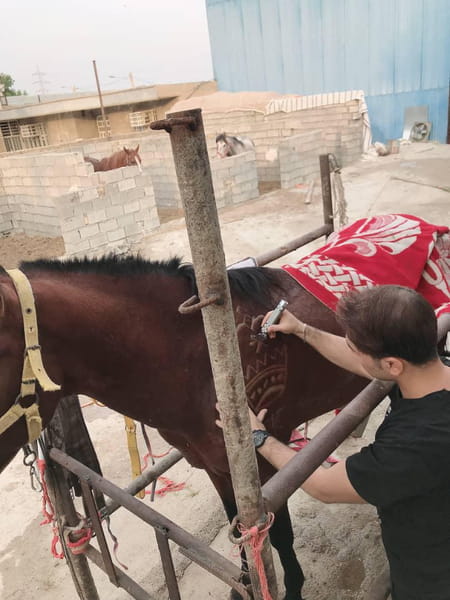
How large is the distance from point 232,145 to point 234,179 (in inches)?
92.2

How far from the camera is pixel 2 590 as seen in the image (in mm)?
2455

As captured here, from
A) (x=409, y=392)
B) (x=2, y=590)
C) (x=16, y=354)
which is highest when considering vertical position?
(x=16, y=354)

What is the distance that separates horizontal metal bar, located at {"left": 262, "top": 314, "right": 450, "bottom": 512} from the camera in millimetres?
1091

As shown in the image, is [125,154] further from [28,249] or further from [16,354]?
[16,354]

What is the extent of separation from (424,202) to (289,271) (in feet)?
23.6

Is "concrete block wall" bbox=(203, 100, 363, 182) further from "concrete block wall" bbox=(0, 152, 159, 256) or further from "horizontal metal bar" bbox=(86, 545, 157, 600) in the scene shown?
"horizontal metal bar" bbox=(86, 545, 157, 600)

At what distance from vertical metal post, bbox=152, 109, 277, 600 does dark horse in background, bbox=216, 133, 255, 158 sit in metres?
11.0

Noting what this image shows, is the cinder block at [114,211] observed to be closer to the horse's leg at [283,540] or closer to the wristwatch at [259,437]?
the horse's leg at [283,540]

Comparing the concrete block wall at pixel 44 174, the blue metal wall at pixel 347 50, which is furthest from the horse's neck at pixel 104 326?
the blue metal wall at pixel 347 50

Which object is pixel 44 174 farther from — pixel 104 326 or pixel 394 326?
pixel 394 326

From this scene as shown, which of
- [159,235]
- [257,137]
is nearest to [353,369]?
[159,235]

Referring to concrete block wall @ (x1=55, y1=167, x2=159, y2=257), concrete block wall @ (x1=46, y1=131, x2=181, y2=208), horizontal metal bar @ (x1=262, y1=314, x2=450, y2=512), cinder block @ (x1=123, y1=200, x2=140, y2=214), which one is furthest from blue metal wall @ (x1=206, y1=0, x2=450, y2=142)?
horizontal metal bar @ (x1=262, y1=314, x2=450, y2=512)

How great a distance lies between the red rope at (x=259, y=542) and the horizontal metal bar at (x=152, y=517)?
1.08 ft

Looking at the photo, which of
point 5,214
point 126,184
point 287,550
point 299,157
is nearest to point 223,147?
point 299,157
